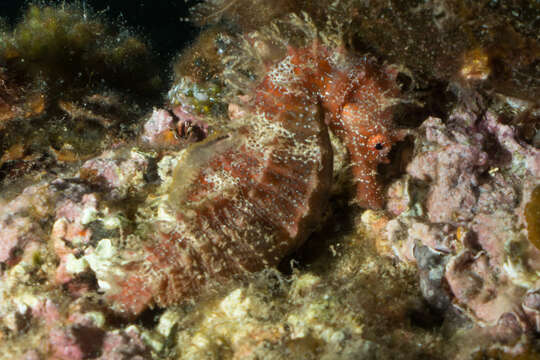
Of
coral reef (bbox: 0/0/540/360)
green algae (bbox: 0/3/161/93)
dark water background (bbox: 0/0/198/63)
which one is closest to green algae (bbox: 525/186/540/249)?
coral reef (bbox: 0/0/540/360)

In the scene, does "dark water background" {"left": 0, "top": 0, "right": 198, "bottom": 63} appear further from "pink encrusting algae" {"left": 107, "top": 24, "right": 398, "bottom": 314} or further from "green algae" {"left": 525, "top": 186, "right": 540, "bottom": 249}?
"green algae" {"left": 525, "top": 186, "right": 540, "bottom": 249}

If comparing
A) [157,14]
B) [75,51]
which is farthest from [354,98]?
[157,14]

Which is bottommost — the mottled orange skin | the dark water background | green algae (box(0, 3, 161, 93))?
the dark water background

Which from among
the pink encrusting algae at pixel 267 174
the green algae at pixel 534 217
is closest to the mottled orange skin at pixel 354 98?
the pink encrusting algae at pixel 267 174

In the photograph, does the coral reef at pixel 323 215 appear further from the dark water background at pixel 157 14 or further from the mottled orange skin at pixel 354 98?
the dark water background at pixel 157 14

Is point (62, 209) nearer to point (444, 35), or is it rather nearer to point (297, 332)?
point (297, 332)

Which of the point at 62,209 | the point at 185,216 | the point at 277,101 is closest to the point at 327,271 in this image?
the point at 185,216

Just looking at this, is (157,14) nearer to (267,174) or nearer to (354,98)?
(354,98)

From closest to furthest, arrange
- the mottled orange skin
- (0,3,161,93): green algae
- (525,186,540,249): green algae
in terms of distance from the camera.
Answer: (525,186,540,249): green algae < the mottled orange skin < (0,3,161,93): green algae

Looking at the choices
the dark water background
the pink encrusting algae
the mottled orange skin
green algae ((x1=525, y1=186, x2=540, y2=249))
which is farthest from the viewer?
the dark water background
